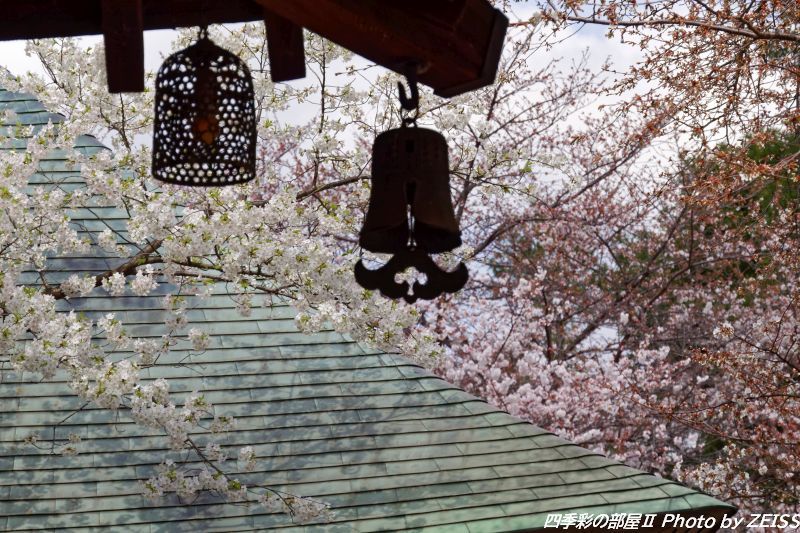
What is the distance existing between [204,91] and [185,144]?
17 cm

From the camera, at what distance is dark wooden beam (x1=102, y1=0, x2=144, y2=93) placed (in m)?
2.88

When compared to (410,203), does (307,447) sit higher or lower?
lower

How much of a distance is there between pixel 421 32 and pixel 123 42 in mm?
888

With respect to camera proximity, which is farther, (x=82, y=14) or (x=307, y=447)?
(x=307, y=447)

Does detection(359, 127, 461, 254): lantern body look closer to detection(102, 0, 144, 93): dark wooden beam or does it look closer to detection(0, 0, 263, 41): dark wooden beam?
detection(0, 0, 263, 41): dark wooden beam

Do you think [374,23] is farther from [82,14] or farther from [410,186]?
[82,14]

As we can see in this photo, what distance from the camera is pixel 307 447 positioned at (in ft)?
19.9

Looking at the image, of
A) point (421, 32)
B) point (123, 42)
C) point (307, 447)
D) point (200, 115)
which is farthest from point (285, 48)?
point (307, 447)

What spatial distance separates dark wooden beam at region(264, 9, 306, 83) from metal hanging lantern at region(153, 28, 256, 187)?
19 cm

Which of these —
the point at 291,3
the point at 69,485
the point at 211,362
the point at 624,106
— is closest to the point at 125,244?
the point at 211,362

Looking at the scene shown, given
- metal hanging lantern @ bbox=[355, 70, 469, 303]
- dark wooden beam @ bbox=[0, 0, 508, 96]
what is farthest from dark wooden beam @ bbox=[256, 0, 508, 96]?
metal hanging lantern @ bbox=[355, 70, 469, 303]

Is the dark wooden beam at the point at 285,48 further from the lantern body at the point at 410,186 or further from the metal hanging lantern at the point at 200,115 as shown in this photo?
the lantern body at the point at 410,186

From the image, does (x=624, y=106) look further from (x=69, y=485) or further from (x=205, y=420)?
(x=69, y=485)

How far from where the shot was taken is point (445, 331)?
433 inches
